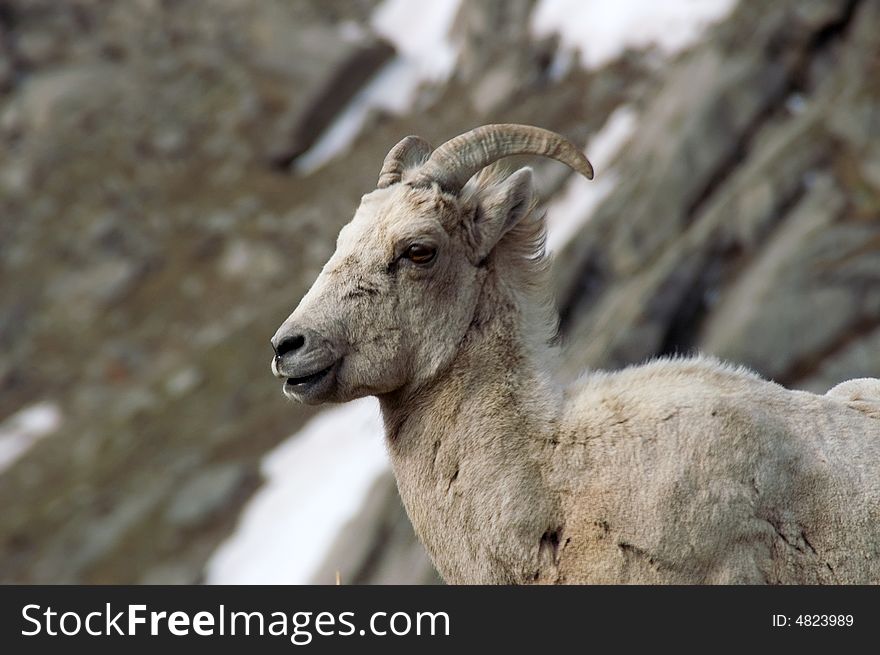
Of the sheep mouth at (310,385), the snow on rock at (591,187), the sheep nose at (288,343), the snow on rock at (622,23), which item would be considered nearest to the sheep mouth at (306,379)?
the sheep mouth at (310,385)

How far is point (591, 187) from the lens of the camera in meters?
30.8

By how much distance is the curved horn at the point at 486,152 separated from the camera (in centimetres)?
838

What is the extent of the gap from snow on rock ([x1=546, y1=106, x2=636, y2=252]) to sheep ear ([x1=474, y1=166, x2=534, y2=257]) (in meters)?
19.4

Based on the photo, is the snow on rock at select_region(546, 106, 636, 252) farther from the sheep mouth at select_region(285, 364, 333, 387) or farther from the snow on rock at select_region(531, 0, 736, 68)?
the sheep mouth at select_region(285, 364, 333, 387)

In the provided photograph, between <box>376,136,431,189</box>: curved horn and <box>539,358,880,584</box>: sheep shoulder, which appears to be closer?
<box>539,358,880,584</box>: sheep shoulder

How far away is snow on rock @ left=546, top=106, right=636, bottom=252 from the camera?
2970 centimetres

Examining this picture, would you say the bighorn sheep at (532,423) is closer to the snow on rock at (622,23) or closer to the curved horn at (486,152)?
the curved horn at (486,152)

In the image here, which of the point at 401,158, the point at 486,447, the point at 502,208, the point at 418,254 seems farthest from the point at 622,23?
the point at 486,447

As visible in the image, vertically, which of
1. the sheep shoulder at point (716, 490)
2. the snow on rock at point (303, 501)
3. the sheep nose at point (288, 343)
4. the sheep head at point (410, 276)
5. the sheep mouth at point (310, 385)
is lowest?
the sheep shoulder at point (716, 490)

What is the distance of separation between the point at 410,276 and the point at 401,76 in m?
45.5

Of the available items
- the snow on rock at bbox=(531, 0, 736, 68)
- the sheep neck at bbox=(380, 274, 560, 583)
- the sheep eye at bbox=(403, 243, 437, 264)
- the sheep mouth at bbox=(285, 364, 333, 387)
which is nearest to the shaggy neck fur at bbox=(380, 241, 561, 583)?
the sheep neck at bbox=(380, 274, 560, 583)

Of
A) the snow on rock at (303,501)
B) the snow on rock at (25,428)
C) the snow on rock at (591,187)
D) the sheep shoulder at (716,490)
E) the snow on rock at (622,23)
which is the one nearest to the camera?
the sheep shoulder at (716,490)

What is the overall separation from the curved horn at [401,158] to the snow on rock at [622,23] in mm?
28431

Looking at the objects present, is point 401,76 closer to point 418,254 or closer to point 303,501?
point 303,501
